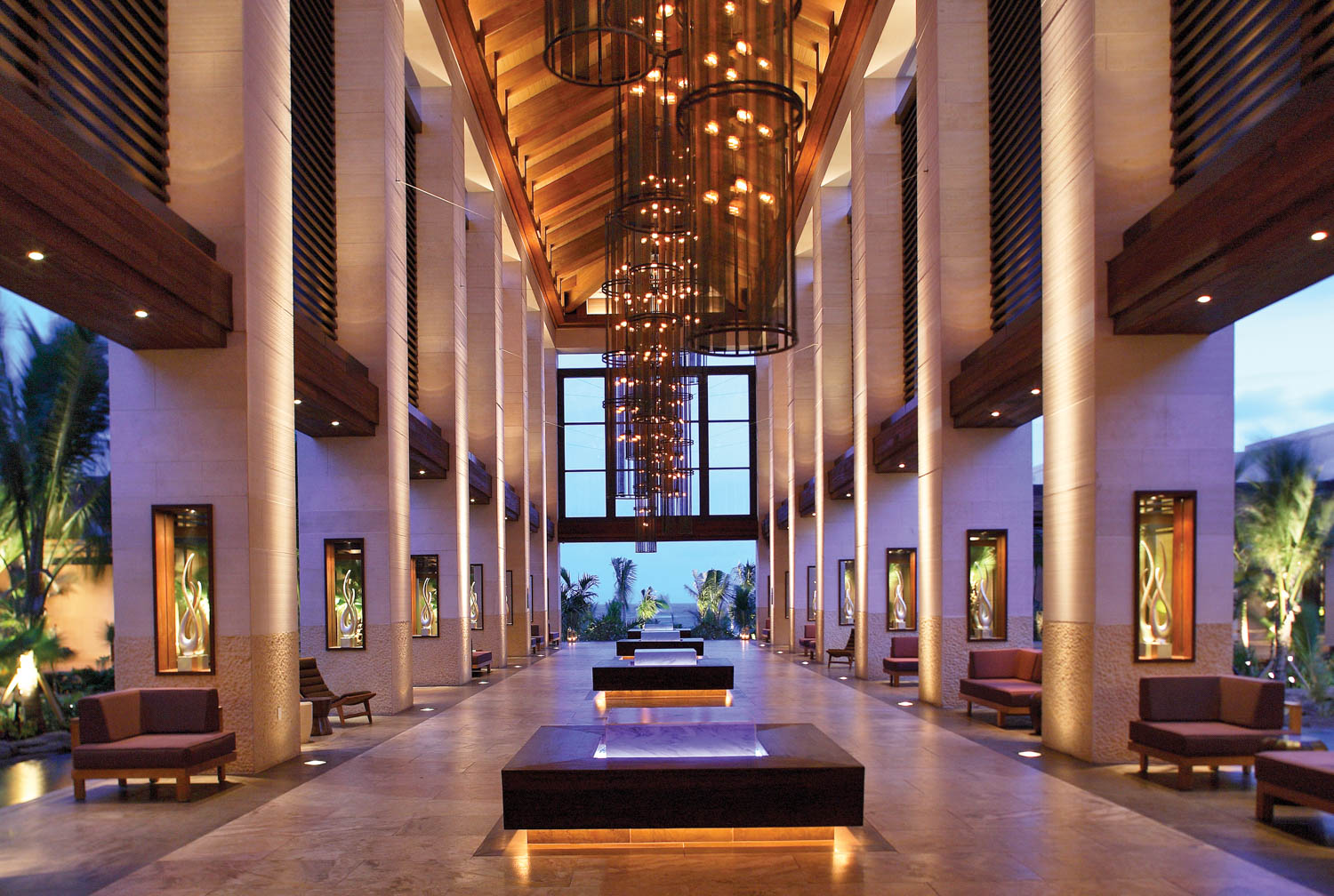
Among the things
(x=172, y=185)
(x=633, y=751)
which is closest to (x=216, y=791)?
(x=633, y=751)

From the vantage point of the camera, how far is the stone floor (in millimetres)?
5797

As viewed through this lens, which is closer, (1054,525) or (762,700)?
(1054,525)

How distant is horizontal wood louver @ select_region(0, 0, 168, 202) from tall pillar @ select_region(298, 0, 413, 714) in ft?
15.7

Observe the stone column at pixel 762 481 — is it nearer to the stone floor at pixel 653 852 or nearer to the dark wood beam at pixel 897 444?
the dark wood beam at pixel 897 444

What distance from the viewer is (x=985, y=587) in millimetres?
14336

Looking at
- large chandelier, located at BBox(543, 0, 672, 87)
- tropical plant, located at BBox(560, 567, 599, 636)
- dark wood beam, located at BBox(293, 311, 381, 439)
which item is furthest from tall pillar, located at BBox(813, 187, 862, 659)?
tropical plant, located at BBox(560, 567, 599, 636)

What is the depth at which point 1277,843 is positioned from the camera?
6.40 m

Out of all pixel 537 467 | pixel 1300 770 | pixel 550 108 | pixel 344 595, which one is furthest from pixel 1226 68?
pixel 537 467

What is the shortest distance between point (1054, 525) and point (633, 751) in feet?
17.5

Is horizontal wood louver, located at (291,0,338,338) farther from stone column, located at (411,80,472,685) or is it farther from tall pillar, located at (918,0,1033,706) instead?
tall pillar, located at (918,0,1033,706)

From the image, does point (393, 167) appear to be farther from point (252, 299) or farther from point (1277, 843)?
point (1277, 843)

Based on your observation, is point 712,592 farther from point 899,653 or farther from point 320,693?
point 320,693

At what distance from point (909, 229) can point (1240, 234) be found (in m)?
11.9

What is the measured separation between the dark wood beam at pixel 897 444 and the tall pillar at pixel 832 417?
13.8ft
